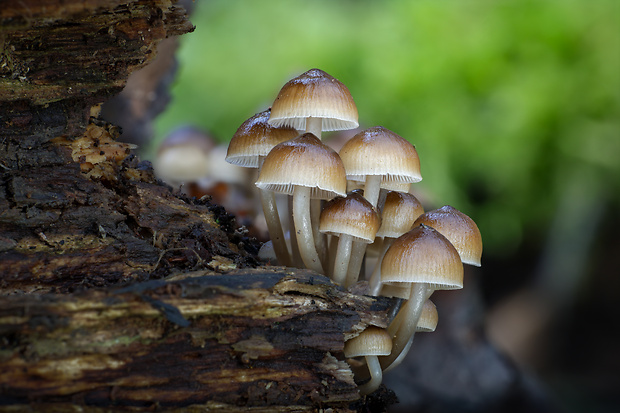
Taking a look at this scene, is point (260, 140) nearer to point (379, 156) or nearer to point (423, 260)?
point (379, 156)

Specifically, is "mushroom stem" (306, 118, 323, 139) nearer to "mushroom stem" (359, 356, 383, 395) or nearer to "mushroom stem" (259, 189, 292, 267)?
"mushroom stem" (259, 189, 292, 267)

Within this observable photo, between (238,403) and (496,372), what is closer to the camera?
(238,403)

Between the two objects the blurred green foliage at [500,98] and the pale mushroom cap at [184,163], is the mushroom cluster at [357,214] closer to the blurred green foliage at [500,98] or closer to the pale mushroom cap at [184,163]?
the blurred green foliage at [500,98]

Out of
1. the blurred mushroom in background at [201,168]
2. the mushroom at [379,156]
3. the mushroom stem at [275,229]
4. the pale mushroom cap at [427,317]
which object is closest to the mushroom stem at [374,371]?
the pale mushroom cap at [427,317]

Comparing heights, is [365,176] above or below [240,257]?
above

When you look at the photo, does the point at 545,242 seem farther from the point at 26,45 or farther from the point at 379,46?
the point at 26,45

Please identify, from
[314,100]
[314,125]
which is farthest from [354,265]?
[314,100]

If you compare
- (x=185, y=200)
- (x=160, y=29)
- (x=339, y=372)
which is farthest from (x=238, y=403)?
(x=160, y=29)
